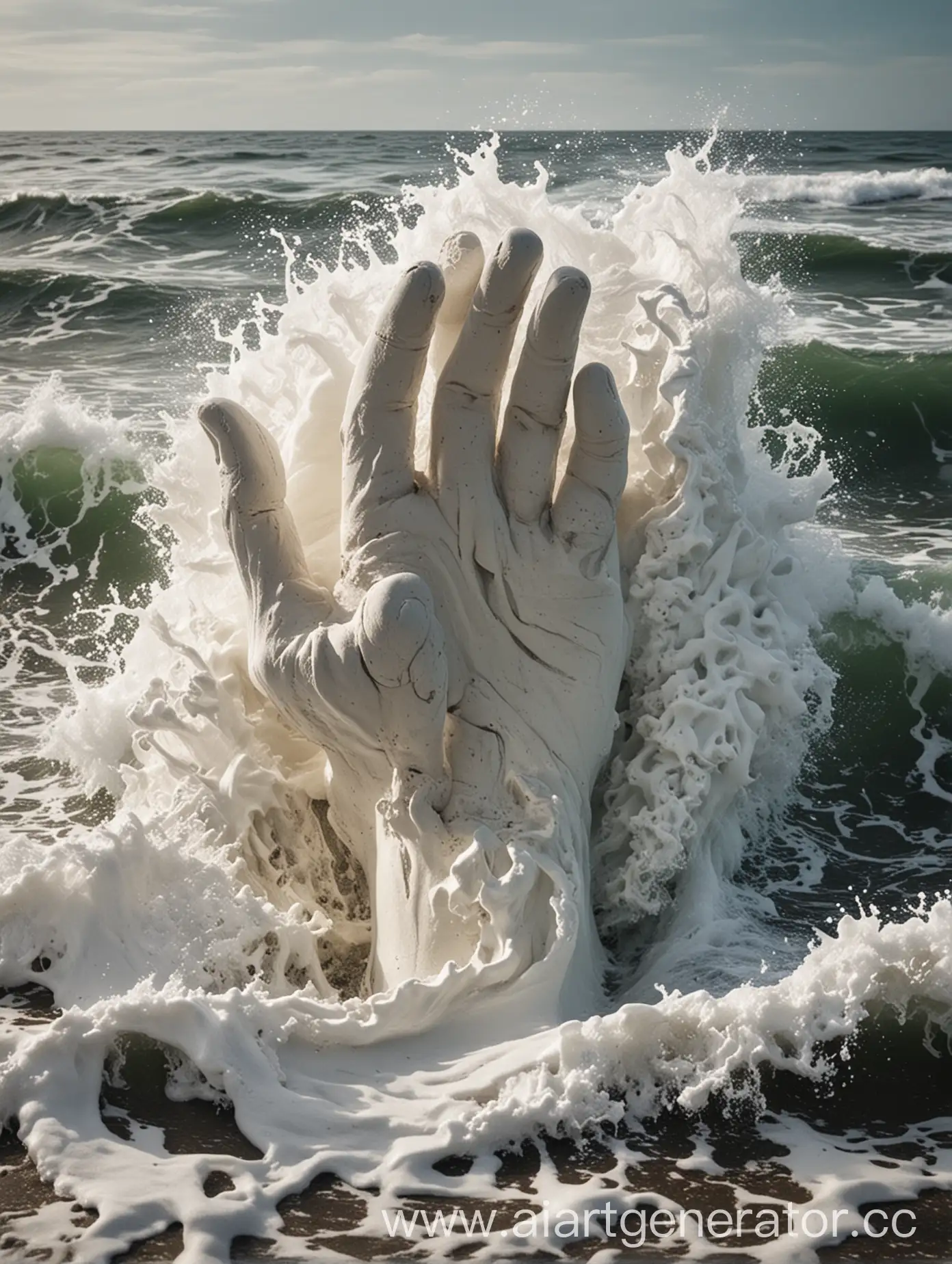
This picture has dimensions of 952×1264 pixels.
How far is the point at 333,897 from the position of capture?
170 inches

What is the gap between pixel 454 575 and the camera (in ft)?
12.8

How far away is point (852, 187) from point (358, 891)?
60.6 feet

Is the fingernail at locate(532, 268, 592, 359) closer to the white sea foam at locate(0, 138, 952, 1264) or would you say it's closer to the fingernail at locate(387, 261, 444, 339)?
the fingernail at locate(387, 261, 444, 339)

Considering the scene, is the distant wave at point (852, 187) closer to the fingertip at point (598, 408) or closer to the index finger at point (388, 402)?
the fingertip at point (598, 408)

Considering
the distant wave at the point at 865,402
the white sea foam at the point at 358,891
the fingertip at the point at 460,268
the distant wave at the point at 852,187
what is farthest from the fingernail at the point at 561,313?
the distant wave at the point at 852,187

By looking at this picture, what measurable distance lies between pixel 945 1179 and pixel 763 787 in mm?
1954

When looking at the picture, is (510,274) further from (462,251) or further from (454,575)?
(454,575)

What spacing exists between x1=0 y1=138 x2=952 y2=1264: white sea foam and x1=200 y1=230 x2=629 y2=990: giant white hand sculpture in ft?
0.99

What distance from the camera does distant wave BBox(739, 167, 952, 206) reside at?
20.2 m

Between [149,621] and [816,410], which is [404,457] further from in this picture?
[816,410]

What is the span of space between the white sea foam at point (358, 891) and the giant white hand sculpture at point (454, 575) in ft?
0.99

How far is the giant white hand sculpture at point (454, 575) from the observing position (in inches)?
148

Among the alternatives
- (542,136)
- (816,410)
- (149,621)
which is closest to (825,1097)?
(149,621)

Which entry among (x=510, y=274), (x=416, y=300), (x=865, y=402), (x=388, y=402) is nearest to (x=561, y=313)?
(x=510, y=274)
